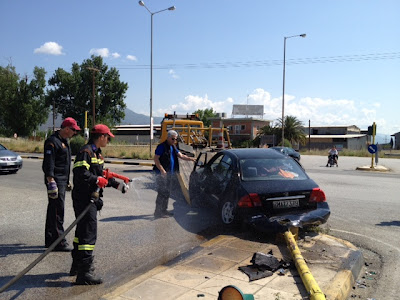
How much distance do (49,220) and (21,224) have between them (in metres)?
2.02

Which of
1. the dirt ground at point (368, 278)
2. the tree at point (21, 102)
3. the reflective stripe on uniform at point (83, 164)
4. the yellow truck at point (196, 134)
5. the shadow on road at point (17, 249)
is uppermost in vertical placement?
the tree at point (21, 102)

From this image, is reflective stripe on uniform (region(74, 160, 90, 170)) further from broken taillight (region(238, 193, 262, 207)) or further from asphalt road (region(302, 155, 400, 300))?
asphalt road (region(302, 155, 400, 300))

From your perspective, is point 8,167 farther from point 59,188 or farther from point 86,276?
point 86,276

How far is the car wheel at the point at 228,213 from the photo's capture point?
20.0 feet

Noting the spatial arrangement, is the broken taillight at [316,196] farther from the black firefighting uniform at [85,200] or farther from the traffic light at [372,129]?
the traffic light at [372,129]

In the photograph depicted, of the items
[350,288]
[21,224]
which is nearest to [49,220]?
[21,224]

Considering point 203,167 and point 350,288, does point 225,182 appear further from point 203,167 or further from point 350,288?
point 350,288

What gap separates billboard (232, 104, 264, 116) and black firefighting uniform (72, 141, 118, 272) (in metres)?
77.7

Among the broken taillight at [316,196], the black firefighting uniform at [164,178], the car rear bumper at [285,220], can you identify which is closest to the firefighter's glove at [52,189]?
the black firefighting uniform at [164,178]

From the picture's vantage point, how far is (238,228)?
20.7 feet

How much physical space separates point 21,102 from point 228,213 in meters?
58.2

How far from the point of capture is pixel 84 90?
61.4 metres

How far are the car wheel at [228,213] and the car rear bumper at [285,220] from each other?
360mm

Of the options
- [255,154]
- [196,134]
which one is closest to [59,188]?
[255,154]
